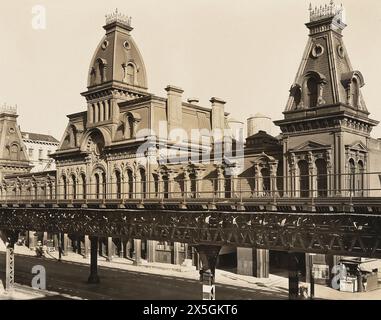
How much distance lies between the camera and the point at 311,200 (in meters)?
20.1

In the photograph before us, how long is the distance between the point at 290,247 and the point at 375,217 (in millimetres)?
4131

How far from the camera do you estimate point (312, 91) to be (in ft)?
112

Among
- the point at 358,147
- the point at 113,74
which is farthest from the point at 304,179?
the point at 113,74

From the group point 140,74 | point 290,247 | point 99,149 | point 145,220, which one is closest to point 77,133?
point 99,149

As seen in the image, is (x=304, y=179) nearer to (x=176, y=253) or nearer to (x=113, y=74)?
(x=176, y=253)

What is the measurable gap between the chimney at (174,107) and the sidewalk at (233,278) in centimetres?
1394

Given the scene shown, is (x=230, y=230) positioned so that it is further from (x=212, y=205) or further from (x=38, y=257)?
(x=38, y=257)

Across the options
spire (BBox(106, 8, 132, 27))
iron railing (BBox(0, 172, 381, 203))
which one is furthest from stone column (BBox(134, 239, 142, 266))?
spire (BBox(106, 8, 132, 27))

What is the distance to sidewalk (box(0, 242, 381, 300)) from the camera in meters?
34.8

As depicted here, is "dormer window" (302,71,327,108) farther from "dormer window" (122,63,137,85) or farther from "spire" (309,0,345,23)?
"dormer window" (122,63,137,85)

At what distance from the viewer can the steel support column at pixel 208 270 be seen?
23812 millimetres

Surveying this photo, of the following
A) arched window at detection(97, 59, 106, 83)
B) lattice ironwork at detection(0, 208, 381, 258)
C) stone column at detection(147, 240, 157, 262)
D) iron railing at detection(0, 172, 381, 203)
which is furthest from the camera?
arched window at detection(97, 59, 106, 83)

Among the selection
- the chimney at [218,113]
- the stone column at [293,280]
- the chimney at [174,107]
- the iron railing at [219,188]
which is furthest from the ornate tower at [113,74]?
the stone column at [293,280]

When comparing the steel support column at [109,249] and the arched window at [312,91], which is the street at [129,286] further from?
the arched window at [312,91]
